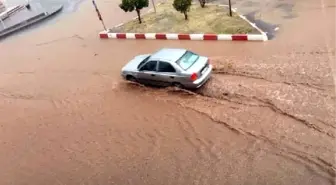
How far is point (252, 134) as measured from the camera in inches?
351

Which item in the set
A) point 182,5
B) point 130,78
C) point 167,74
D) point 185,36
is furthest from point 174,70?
Result: point 182,5

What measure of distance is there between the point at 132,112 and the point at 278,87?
164 inches

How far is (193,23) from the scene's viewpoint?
616 inches

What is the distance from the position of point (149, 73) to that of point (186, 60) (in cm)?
123

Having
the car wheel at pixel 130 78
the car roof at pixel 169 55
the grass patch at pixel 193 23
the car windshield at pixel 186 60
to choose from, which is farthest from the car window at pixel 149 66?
the grass patch at pixel 193 23

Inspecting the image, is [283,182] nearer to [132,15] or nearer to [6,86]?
[6,86]

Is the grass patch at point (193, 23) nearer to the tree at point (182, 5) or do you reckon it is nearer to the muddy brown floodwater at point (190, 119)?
the tree at point (182, 5)

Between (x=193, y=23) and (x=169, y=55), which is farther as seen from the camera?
(x=193, y=23)

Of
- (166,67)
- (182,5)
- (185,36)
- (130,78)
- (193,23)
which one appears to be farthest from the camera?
(193,23)

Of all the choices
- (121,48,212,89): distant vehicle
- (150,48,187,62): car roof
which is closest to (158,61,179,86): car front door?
(121,48,212,89): distant vehicle

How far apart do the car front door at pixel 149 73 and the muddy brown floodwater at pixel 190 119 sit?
0.32 metres

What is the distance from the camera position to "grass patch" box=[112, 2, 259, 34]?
47.5 ft

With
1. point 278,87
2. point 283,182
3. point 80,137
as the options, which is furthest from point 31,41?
point 283,182

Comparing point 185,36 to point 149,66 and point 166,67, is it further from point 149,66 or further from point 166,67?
point 166,67
